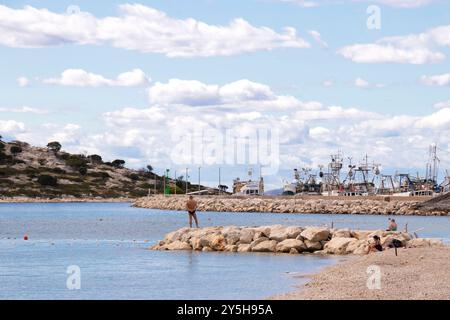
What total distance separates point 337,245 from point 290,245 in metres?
2.18

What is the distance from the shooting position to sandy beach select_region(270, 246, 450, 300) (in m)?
22.4

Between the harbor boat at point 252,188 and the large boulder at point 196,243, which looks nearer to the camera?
the large boulder at point 196,243

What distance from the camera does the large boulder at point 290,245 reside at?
4041cm

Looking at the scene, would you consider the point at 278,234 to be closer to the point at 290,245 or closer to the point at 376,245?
the point at 290,245

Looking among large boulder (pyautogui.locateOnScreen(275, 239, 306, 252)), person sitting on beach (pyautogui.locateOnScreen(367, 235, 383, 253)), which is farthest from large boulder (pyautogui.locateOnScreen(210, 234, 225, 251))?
person sitting on beach (pyautogui.locateOnScreen(367, 235, 383, 253))

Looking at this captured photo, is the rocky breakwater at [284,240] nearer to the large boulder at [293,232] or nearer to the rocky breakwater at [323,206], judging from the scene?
the large boulder at [293,232]

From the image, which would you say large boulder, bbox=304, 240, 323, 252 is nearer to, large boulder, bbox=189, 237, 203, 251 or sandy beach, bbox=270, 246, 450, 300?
large boulder, bbox=189, 237, 203, 251

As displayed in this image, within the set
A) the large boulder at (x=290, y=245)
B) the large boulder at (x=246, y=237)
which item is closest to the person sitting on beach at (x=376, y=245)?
the large boulder at (x=290, y=245)

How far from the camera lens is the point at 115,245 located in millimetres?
48281

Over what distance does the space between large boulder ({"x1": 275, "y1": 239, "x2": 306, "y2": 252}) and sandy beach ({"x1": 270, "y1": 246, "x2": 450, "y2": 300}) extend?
22.3ft

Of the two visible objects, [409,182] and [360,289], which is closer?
[360,289]
